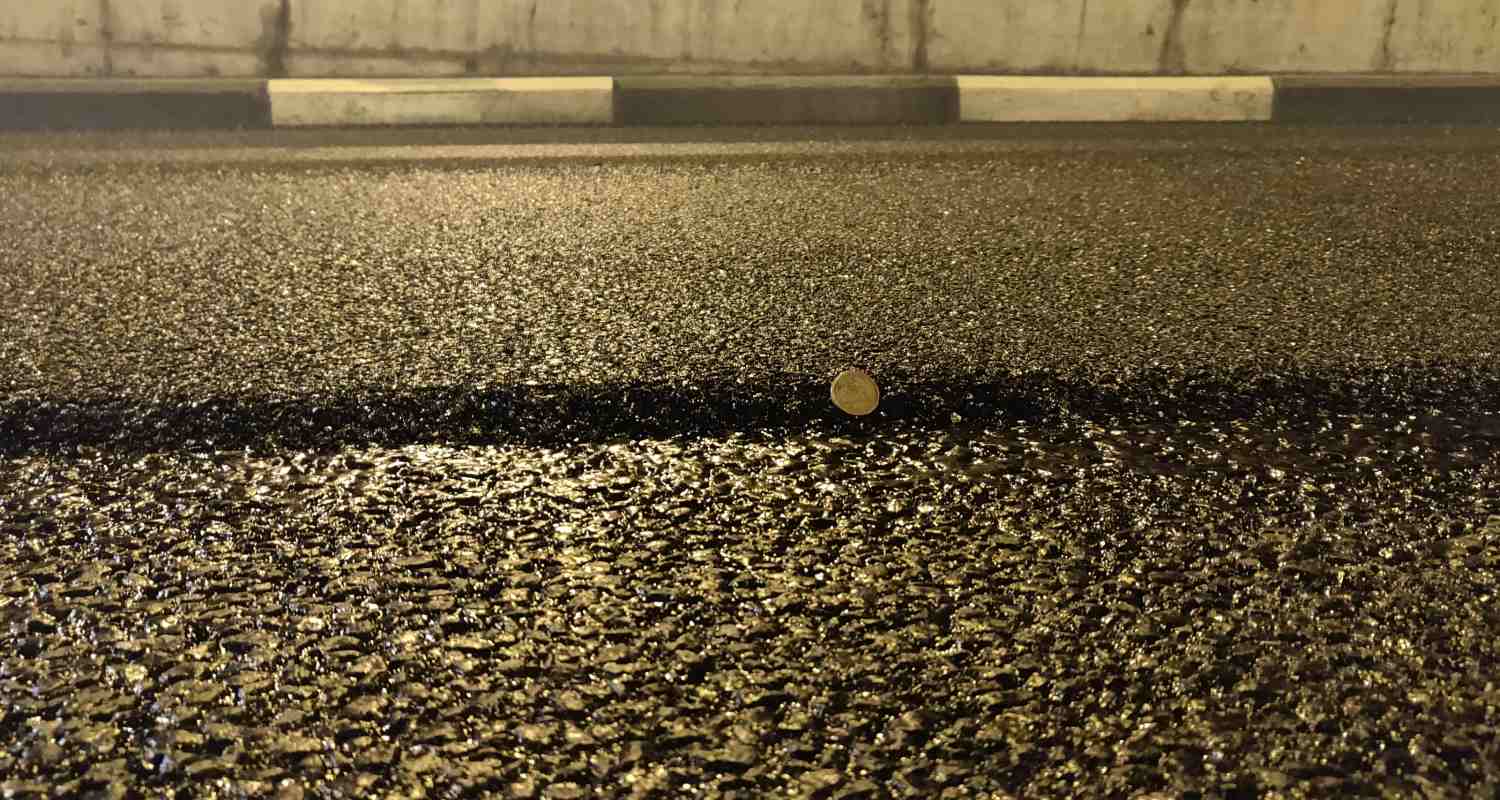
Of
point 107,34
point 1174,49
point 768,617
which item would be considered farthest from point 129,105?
point 1174,49

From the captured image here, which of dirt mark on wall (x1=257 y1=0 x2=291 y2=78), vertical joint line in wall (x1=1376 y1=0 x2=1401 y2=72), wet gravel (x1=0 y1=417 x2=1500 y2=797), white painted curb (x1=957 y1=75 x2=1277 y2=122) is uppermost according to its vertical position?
vertical joint line in wall (x1=1376 y1=0 x2=1401 y2=72)

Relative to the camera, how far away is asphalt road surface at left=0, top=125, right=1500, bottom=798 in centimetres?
112

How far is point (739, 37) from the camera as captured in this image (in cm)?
572

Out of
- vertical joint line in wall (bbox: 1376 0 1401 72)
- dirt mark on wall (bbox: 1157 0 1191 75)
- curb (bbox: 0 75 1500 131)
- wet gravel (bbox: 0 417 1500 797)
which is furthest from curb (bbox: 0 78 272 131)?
vertical joint line in wall (bbox: 1376 0 1401 72)

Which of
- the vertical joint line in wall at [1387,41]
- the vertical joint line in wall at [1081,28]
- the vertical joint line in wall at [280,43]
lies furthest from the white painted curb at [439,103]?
the vertical joint line in wall at [1387,41]

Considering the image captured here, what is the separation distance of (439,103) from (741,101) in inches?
56.7

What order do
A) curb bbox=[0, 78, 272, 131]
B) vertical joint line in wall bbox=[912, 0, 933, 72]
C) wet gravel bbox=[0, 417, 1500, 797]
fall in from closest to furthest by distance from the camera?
1. wet gravel bbox=[0, 417, 1500, 797]
2. curb bbox=[0, 78, 272, 131]
3. vertical joint line in wall bbox=[912, 0, 933, 72]

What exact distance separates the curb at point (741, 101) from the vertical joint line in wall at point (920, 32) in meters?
0.16

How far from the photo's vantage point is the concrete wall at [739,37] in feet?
17.7

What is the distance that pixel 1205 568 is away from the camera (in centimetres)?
144

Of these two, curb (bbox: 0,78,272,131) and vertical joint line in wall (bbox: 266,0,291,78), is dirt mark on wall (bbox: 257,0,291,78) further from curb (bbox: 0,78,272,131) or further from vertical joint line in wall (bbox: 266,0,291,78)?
curb (bbox: 0,78,272,131)

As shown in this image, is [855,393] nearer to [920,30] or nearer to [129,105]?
[920,30]

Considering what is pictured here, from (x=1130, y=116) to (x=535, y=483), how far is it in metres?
4.75

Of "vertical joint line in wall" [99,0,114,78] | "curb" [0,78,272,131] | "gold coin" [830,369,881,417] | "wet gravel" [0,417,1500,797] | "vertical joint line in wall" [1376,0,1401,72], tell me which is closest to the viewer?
"wet gravel" [0,417,1500,797]
